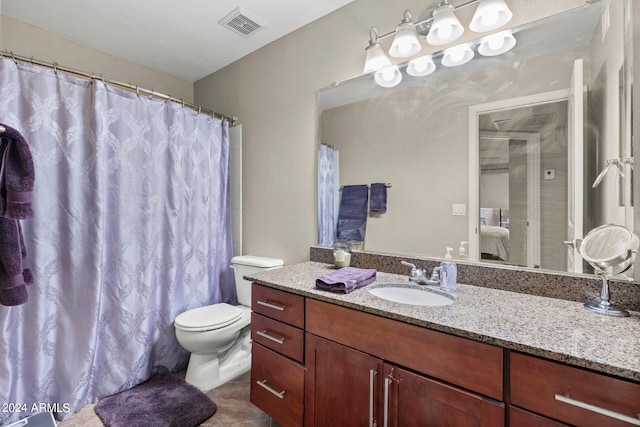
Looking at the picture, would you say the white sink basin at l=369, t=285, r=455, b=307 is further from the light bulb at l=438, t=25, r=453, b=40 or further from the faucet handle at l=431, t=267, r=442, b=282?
the light bulb at l=438, t=25, r=453, b=40

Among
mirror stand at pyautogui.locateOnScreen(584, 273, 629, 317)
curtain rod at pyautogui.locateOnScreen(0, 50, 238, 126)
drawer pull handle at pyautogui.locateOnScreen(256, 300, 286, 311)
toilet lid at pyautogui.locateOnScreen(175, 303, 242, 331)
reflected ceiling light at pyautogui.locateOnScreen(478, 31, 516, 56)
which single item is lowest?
toilet lid at pyautogui.locateOnScreen(175, 303, 242, 331)

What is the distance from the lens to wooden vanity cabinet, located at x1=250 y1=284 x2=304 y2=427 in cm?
131

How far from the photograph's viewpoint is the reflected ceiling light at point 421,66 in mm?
1512

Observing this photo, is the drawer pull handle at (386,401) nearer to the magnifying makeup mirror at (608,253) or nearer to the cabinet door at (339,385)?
the cabinet door at (339,385)

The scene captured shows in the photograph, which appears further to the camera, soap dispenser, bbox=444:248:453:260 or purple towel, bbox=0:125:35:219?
soap dispenser, bbox=444:248:453:260

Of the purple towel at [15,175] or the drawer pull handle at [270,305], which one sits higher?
the purple towel at [15,175]

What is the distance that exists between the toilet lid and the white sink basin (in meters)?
1.05

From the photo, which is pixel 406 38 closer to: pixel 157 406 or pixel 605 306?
pixel 605 306

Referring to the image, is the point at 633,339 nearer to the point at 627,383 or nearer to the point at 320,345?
the point at 627,383

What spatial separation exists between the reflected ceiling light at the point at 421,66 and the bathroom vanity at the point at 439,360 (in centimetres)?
111

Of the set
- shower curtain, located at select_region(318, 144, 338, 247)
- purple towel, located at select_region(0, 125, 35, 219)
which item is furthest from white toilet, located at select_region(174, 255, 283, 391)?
purple towel, located at select_region(0, 125, 35, 219)

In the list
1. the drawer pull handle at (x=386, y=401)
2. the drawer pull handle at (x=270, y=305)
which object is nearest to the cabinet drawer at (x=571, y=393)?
the drawer pull handle at (x=386, y=401)

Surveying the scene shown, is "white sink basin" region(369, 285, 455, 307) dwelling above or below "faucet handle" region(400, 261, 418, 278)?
below

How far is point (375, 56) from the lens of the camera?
1613mm
